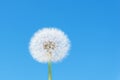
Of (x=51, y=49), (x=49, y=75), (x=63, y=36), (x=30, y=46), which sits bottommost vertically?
(x=49, y=75)

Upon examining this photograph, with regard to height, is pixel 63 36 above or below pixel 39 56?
above

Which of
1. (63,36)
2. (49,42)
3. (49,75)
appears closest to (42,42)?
(49,42)

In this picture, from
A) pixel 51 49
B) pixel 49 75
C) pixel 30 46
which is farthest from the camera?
pixel 30 46

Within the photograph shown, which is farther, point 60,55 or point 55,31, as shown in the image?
point 55,31

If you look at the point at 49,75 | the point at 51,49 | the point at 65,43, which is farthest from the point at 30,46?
the point at 49,75

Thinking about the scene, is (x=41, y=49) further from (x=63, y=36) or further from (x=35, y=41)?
(x=63, y=36)

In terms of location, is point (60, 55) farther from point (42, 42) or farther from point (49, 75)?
point (49, 75)

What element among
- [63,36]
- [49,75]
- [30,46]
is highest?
[63,36]

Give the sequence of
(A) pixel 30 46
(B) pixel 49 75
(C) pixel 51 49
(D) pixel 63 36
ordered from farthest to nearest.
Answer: (D) pixel 63 36 < (A) pixel 30 46 < (C) pixel 51 49 < (B) pixel 49 75

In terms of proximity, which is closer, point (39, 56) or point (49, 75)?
point (49, 75)
